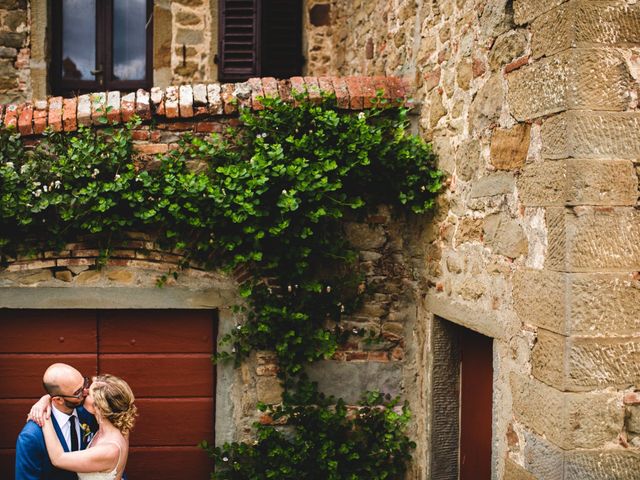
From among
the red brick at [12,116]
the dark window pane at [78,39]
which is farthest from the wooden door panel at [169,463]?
the dark window pane at [78,39]

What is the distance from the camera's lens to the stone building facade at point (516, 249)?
2.63m

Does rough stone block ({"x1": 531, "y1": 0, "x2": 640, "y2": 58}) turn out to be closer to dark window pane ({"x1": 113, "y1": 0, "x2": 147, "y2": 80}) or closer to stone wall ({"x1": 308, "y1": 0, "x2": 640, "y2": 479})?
stone wall ({"x1": 308, "y1": 0, "x2": 640, "y2": 479})

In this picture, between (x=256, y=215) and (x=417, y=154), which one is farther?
(x=417, y=154)

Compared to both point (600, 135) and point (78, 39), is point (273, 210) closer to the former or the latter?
point (600, 135)

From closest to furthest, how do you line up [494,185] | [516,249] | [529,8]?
1. [529,8]
2. [516,249]
3. [494,185]

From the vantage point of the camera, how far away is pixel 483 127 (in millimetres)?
3453

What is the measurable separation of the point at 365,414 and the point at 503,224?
1930mm

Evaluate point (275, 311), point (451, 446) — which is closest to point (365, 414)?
point (451, 446)

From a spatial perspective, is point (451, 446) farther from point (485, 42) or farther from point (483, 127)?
point (485, 42)

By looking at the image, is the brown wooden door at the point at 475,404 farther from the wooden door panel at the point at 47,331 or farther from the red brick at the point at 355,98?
the wooden door panel at the point at 47,331

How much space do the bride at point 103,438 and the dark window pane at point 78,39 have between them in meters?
4.46

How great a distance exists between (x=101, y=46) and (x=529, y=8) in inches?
206

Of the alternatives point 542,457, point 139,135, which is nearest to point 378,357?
point 542,457

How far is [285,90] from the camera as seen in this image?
4.30 m
